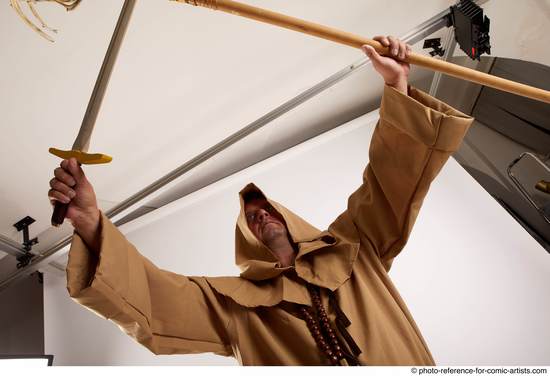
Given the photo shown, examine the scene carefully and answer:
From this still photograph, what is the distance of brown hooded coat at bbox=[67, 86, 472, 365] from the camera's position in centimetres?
91

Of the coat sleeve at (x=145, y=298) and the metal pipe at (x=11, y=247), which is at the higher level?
the metal pipe at (x=11, y=247)

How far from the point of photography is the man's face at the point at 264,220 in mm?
1346

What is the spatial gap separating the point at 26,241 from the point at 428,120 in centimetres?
240

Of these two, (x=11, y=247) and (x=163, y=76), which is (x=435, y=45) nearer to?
(x=163, y=76)

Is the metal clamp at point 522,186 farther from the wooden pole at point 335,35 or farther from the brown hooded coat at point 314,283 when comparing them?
the brown hooded coat at point 314,283

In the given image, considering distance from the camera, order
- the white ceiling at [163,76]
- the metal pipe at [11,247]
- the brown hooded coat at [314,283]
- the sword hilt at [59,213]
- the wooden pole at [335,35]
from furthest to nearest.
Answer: the metal pipe at [11,247] < the white ceiling at [163,76] < the wooden pole at [335,35] < the brown hooded coat at [314,283] < the sword hilt at [59,213]

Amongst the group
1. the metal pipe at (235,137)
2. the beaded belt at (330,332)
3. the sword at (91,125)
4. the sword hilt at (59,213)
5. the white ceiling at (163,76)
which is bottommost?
the beaded belt at (330,332)

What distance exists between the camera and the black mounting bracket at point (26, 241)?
7.54ft

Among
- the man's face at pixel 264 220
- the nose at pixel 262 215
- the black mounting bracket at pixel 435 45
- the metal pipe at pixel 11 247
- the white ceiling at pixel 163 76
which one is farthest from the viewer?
the metal pipe at pixel 11 247

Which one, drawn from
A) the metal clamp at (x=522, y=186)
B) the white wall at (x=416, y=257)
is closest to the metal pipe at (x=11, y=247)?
the white wall at (x=416, y=257)

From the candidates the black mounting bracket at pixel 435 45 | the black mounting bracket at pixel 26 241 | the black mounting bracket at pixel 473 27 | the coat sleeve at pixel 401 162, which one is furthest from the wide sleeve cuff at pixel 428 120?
the black mounting bracket at pixel 26 241

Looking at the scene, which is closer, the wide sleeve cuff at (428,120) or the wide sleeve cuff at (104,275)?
the wide sleeve cuff at (104,275)

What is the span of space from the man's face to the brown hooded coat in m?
0.11

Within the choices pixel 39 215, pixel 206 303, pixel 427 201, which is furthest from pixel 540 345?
pixel 39 215
